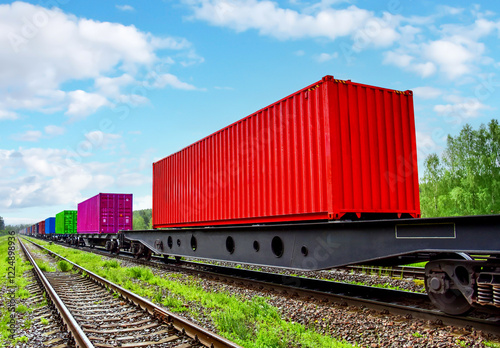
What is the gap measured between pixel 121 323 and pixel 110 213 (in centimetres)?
1992

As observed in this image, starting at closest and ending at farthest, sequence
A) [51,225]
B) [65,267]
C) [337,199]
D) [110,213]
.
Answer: [337,199] → [65,267] → [110,213] → [51,225]

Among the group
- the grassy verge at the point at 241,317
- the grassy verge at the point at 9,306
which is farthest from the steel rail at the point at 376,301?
the grassy verge at the point at 9,306

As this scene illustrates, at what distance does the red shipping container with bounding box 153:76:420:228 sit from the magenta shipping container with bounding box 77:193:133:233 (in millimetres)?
16358

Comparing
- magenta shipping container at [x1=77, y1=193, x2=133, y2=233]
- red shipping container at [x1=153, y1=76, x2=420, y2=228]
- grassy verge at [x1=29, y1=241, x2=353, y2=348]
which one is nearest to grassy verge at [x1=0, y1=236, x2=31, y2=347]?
grassy verge at [x1=29, y1=241, x2=353, y2=348]

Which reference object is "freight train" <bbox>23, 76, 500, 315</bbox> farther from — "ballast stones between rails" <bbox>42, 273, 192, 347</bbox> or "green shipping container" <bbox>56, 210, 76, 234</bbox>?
"green shipping container" <bbox>56, 210, 76, 234</bbox>

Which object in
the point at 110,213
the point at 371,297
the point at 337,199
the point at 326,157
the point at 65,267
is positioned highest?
the point at 326,157

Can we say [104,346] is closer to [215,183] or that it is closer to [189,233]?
[215,183]

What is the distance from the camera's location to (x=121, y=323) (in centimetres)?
585

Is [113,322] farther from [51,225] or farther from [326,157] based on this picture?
[51,225]

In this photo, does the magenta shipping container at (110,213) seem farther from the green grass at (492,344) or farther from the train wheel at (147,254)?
the green grass at (492,344)

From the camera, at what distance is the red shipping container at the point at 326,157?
7.16m

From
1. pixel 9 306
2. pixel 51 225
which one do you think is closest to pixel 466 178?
pixel 9 306

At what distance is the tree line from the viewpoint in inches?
1190

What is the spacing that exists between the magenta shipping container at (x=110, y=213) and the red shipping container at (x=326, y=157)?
16358 mm
